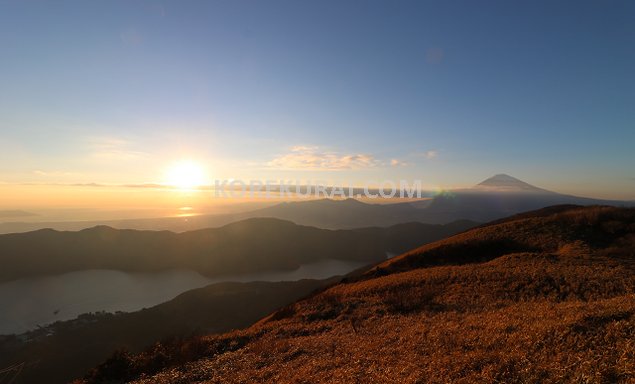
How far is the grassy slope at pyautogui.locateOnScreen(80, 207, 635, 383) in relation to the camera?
8758mm

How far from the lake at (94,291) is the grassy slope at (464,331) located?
415 feet

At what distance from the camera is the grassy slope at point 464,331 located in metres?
8.76

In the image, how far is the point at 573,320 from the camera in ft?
35.0

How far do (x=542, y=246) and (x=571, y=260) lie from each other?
9726 millimetres

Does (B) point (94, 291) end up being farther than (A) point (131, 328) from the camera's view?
Yes

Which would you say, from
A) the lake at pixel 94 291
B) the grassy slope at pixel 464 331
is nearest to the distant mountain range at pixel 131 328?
the grassy slope at pixel 464 331

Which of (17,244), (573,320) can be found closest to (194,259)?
(17,244)

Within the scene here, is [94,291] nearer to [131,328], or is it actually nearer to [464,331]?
[131,328]

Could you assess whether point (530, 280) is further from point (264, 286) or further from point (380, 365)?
point (264, 286)

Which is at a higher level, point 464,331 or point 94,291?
point 464,331

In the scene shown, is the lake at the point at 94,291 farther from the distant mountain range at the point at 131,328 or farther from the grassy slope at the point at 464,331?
the grassy slope at the point at 464,331

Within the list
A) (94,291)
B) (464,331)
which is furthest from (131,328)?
(94,291)

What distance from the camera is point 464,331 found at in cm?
1343

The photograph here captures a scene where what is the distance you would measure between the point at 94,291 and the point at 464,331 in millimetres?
180800
